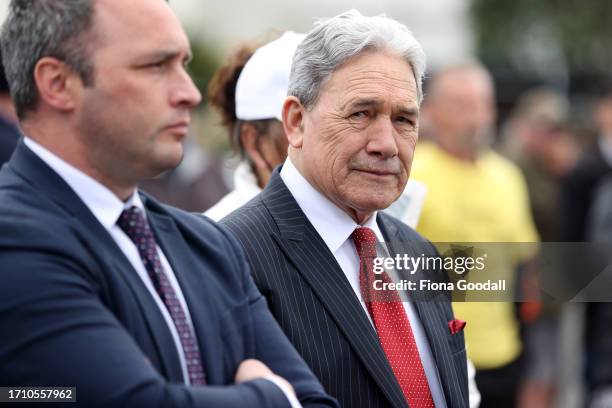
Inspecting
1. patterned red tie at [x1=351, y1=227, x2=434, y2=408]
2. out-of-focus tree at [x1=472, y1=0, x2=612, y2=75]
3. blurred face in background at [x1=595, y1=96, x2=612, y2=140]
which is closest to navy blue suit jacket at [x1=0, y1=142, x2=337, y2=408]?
patterned red tie at [x1=351, y1=227, x2=434, y2=408]

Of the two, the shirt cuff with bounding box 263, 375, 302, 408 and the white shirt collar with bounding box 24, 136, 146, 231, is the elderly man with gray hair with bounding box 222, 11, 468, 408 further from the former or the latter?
the white shirt collar with bounding box 24, 136, 146, 231

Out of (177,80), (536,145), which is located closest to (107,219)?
(177,80)

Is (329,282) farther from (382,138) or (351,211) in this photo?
(382,138)

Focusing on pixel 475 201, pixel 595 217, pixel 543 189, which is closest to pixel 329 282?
pixel 475 201

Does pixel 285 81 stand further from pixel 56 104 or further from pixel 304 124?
pixel 56 104

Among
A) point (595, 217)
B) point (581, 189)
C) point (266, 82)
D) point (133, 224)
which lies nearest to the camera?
point (133, 224)

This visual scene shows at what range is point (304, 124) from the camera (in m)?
3.35

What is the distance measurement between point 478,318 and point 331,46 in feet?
11.7

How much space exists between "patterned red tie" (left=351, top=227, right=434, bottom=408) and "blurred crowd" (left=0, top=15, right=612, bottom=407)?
1.57ft

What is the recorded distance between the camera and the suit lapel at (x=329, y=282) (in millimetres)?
2990

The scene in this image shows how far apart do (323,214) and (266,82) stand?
2.95 feet

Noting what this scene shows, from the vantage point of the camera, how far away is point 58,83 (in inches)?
90.1

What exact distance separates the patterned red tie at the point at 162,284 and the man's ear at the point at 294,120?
107 cm

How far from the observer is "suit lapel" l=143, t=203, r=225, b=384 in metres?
2.35
